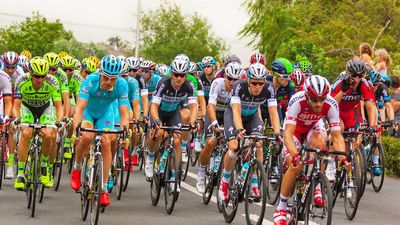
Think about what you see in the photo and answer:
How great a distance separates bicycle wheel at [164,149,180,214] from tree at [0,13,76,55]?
88.5 m

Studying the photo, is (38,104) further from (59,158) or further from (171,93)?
(59,158)

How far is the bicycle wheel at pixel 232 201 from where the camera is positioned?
11.0m

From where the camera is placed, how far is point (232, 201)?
1106cm

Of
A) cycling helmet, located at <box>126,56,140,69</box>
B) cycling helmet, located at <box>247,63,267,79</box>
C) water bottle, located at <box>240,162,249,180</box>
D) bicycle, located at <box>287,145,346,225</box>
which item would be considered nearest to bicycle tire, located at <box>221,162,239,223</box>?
water bottle, located at <box>240,162,249,180</box>

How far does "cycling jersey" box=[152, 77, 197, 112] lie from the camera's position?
43.8 feet

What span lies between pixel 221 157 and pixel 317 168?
2.92 meters

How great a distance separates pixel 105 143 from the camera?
35.1 feet

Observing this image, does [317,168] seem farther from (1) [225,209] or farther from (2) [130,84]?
(2) [130,84]

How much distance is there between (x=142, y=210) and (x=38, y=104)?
2.12m

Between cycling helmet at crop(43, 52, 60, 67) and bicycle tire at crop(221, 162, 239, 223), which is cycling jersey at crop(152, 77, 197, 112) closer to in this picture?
cycling helmet at crop(43, 52, 60, 67)

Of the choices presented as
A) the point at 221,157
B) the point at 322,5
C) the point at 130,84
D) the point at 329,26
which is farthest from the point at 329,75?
the point at 221,157

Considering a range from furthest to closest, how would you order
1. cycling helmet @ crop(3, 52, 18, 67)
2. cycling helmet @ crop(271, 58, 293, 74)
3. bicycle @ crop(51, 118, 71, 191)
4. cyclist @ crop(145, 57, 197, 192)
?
1. cycling helmet @ crop(3, 52, 18, 67)
2. bicycle @ crop(51, 118, 71, 191)
3. cycling helmet @ crop(271, 58, 293, 74)
4. cyclist @ crop(145, 57, 197, 192)

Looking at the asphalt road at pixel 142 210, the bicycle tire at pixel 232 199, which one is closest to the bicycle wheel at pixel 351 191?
the asphalt road at pixel 142 210

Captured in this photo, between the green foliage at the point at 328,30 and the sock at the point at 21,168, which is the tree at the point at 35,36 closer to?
the green foliage at the point at 328,30
